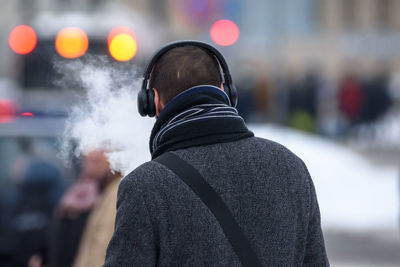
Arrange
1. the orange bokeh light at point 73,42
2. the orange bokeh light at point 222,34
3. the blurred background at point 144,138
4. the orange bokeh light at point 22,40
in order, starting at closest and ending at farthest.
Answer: the blurred background at point 144,138, the orange bokeh light at point 73,42, the orange bokeh light at point 22,40, the orange bokeh light at point 222,34

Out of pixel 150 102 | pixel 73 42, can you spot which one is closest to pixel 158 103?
pixel 150 102

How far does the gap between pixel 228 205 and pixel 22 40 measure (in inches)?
332

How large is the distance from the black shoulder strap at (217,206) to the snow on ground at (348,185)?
8222 millimetres

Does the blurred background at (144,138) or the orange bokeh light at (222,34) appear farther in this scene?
the orange bokeh light at (222,34)

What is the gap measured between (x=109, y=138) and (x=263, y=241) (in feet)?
1.99

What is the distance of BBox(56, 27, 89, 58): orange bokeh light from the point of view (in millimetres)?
8388

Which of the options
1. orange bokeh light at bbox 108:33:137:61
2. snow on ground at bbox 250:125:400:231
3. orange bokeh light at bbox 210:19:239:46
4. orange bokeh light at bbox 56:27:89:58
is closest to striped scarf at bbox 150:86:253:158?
orange bokeh light at bbox 108:33:137:61

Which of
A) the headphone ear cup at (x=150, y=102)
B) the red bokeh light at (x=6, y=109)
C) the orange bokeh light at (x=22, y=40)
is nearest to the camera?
the headphone ear cup at (x=150, y=102)

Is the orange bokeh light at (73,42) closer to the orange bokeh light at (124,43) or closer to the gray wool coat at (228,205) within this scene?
the orange bokeh light at (124,43)

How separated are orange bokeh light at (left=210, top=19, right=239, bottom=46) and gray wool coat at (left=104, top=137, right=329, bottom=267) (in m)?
9.25

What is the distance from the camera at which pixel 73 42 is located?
8.90 metres

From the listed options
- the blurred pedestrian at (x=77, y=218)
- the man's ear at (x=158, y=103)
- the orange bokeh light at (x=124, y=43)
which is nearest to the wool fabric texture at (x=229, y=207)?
the man's ear at (x=158, y=103)

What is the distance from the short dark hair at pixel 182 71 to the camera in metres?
1.98

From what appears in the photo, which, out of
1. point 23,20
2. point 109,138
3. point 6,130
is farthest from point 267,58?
point 109,138
